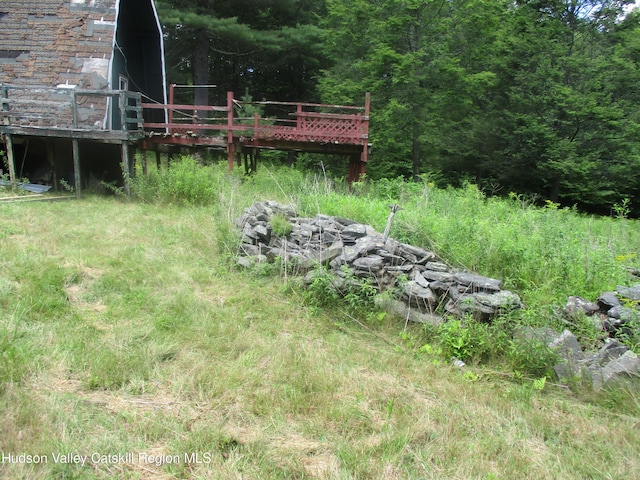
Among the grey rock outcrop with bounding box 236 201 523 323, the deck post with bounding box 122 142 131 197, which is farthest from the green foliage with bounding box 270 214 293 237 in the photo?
the deck post with bounding box 122 142 131 197

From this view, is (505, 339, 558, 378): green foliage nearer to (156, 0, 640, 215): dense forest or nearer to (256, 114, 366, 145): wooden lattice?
(256, 114, 366, 145): wooden lattice

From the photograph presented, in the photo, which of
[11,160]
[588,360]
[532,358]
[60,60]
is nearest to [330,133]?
[60,60]

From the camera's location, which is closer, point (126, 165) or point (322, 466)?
point (322, 466)

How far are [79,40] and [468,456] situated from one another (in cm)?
1343

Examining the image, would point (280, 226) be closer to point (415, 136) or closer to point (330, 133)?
point (330, 133)

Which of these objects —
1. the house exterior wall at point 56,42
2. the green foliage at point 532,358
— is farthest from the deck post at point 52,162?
the green foliage at point 532,358

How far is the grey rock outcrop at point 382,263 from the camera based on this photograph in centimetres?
436

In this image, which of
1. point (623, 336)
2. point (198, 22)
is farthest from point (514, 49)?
point (623, 336)

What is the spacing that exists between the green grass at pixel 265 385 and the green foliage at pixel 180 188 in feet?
13.5

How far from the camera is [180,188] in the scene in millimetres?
9867

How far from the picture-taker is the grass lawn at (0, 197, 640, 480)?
2557mm

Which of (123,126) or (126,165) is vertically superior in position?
(123,126)

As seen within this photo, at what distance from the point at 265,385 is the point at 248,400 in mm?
229

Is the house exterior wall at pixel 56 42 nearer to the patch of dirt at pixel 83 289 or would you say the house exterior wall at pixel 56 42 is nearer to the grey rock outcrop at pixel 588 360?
the patch of dirt at pixel 83 289
